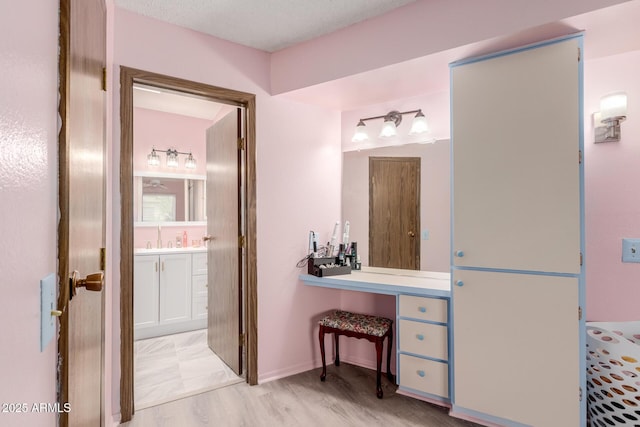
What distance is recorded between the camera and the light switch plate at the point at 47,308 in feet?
2.32

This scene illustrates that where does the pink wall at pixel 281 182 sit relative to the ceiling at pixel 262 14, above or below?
below

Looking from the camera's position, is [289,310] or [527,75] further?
[289,310]

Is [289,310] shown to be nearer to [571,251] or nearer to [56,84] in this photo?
[571,251]

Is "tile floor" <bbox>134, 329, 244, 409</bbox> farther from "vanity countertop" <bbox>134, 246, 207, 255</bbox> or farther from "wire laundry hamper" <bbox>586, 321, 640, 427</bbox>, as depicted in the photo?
"wire laundry hamper" <bbox>586, 321, 640, 427</bbox>

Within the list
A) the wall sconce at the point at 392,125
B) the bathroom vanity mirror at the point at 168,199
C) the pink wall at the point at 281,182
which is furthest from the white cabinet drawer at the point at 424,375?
the bathroom vanity mirror at the point at 168,199

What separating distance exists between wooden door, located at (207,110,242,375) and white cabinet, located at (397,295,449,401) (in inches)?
50.0

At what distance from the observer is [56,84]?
837 millimetres

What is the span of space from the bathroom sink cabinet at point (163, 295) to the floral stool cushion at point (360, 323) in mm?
1902

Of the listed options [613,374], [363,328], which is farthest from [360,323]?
[613,374]

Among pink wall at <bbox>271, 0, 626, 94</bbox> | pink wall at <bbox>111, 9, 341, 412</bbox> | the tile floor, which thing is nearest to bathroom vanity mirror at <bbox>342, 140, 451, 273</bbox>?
pink wall at <bbox>111, 9, 341, 412</bbox>

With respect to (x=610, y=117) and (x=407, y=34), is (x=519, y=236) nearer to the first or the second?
(x=610, y=117)

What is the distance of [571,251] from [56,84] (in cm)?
229

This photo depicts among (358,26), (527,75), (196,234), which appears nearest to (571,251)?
(527,75)

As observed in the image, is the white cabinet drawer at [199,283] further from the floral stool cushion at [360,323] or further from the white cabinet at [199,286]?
the floral stool cushion at [360,323]
